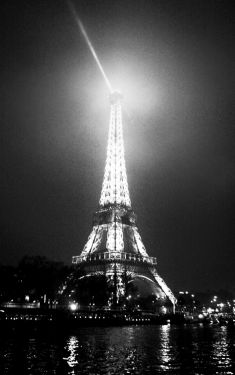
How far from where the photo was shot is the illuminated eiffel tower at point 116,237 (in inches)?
2867

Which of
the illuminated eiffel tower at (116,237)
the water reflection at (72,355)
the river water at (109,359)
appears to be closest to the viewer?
the river water at (109,359)

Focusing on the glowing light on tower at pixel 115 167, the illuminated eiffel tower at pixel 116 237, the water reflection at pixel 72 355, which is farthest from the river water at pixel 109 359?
the glowing light on tower at pixel 115 167

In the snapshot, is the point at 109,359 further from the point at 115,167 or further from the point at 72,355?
the point at 115,167

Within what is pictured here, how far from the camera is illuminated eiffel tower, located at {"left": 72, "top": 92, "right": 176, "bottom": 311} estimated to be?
239ft

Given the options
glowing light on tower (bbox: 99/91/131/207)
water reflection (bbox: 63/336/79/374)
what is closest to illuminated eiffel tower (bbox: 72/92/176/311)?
glowing light on tower (bbox: 99/91/131/207)

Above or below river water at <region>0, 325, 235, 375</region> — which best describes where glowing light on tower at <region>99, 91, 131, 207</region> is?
above

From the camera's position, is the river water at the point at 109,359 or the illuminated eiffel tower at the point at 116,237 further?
the illuminated eiffel tower at the point at 116,237

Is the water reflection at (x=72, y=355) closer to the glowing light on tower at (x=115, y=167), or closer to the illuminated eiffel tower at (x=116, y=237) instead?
the illuminated eiffel tower at (x=116, y=237)

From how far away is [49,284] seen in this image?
65.2 metres

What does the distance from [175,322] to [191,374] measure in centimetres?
4836

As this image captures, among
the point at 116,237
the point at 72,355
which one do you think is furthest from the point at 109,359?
the point at 116,237

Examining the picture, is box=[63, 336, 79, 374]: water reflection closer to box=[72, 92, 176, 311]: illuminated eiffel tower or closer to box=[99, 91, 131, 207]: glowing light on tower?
box=[72, 92, 176, 311]: illuminated eiffel tower

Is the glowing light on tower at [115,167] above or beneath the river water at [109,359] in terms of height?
above

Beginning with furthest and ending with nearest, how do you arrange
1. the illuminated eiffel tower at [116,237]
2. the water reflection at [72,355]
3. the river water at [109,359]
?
1. the illuminated eiffel tower at [116,237]
2. the water reflection at [72,355]
3. the river water at [109,359]
